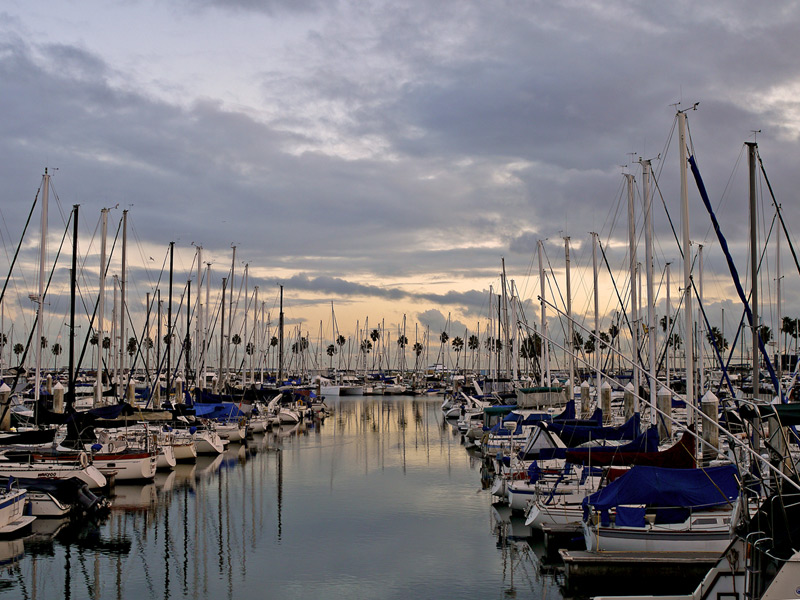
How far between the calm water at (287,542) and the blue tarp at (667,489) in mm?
3361

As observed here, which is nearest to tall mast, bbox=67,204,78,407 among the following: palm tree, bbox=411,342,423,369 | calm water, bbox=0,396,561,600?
calm water, bbox=0,396,561,600

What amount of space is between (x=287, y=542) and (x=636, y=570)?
13.2m

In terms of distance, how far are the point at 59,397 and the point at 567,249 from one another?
3880 cm

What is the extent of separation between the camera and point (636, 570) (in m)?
22.0

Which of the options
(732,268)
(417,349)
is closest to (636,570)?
(732,268)

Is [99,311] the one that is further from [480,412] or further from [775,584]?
[775,584]

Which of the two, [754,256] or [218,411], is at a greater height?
[754,256]

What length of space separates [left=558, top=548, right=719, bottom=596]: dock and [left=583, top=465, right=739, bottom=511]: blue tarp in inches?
55.9

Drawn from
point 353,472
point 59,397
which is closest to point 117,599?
point 353,472

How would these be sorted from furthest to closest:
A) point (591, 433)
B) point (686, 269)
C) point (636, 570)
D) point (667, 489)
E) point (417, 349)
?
point (417, 349), point (591, 433), point (686, 269), point (667, 489), point (636, 570)

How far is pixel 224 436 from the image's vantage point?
198ft

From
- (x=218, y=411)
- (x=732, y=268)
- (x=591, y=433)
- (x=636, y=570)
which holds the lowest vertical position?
(x=636, y=570)

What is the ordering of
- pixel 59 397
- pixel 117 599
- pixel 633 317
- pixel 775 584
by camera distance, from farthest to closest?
pixel 59 397
pixel 633 317
pixel 117 599
pixel 775 584

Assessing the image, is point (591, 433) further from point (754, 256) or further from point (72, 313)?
point (72, 313)
